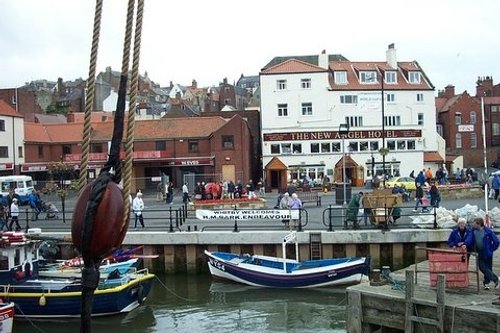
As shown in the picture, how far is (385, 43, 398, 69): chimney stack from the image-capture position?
54.7 m

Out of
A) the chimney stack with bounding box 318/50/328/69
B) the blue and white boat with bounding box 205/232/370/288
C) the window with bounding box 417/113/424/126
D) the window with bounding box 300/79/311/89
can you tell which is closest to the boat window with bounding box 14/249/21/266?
the blue and white boat with bounding box 205/232/370/288

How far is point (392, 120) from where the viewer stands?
2061 inches

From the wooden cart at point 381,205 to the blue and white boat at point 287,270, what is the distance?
2393 mm

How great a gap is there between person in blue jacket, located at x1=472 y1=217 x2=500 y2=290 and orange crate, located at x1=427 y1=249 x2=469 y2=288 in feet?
1.46

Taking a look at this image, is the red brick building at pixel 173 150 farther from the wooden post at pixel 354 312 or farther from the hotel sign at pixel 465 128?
the wooden post at pixel 354 312

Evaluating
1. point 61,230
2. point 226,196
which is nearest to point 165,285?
point 61,230

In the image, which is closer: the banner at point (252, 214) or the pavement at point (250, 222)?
the banner at point (252, 214)

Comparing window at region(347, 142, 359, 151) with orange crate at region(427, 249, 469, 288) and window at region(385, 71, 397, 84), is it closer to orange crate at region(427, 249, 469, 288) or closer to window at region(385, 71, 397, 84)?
window at region(385, 71, 397, 84)

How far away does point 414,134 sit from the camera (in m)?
52.1

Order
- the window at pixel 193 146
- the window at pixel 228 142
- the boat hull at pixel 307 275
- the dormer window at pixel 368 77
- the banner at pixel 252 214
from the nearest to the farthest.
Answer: the boat hull at pixel 307 275 → the banner at pixel 252 214 → the window at pixel 228 142 → the window at pixel 193 146 → the dormer window at pixel 368 77

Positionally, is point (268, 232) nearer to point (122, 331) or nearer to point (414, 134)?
point (122, 331)

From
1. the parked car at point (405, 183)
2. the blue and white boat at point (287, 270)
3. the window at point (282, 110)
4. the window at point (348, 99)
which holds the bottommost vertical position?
the blue and white boat at point (287, 270)

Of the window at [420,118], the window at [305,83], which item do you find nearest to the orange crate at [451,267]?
the window at [305,83]

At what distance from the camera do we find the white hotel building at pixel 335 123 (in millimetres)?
50469
